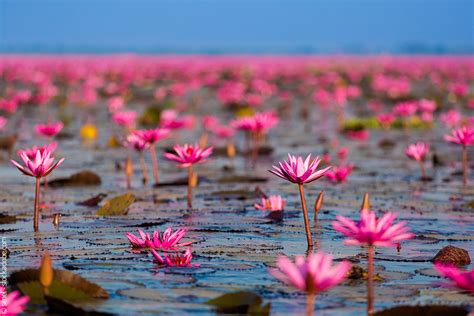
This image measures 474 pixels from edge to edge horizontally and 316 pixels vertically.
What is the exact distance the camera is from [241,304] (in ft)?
11.1

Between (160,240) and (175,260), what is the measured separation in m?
0.41

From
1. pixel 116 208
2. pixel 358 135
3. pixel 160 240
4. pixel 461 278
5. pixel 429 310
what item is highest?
pixel 358 135

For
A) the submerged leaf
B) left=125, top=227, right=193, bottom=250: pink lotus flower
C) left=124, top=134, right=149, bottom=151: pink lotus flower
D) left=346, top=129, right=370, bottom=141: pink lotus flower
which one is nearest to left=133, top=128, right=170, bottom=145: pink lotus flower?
left=124, top=134, right=149, bottom=151: pink lotus flower

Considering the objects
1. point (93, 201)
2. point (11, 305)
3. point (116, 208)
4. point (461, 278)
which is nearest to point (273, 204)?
point (116, 208)

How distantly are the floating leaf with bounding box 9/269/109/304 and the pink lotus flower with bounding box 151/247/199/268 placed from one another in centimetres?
58

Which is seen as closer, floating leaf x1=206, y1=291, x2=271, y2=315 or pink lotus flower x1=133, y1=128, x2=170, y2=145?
floating leaf x1=206, y1=291, x2=271, y2=315

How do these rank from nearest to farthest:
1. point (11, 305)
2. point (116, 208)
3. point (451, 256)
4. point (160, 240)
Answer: point (11, 305) < point (451, 256) < point (160, 240) < point (116, 208)

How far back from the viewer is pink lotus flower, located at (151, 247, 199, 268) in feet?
13.7

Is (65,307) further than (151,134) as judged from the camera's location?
No

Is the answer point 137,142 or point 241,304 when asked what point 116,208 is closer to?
point 137,142

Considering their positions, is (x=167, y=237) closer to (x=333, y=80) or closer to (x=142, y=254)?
(x=142, y=254)

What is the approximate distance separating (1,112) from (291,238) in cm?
1104

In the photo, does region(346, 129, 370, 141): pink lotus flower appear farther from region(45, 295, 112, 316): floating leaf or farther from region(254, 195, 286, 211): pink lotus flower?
region(45, 295, 112, 316): floating leaf

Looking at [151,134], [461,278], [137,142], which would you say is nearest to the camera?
[461,278]
